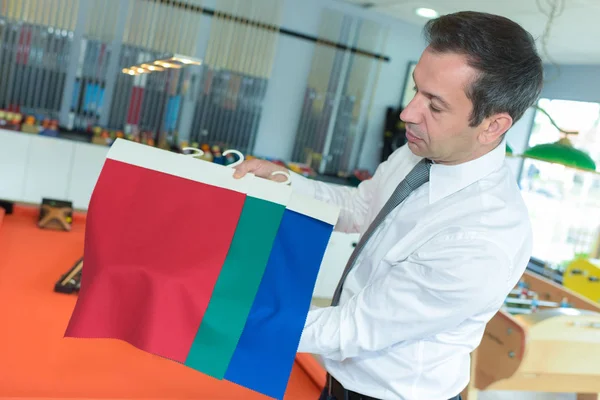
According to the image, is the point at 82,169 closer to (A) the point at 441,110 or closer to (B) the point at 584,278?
(B) the point at 584,278

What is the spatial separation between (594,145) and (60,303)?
607 cm

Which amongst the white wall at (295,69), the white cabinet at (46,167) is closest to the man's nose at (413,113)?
the white cabinet at (46,167)

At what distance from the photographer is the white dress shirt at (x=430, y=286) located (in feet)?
4.74

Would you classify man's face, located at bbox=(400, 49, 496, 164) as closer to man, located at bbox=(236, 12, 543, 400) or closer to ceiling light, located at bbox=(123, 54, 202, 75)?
man, located at bbox=(236, 12, 543, 400)

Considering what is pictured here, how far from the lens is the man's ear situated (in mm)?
1467

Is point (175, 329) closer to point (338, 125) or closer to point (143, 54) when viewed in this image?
point (143, 54)

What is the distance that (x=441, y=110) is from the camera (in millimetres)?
1441

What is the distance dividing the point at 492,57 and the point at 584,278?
4901 mm

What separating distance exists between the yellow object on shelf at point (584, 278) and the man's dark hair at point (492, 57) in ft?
15.4

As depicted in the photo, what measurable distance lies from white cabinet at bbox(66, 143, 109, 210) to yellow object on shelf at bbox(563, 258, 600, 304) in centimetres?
438

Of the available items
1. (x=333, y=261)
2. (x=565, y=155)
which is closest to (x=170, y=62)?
(x=565, y=155)

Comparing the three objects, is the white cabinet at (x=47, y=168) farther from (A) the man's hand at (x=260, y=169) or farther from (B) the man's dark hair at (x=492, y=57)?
(B) the man's dark hair at (x=492, y=57)

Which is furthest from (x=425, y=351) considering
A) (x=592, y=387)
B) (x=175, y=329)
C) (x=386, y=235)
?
(x=592, y=387)

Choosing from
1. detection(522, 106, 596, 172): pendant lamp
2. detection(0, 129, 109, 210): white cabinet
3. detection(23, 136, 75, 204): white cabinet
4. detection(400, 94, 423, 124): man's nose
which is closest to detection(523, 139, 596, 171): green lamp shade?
detection(522, 106, 596, 172): pendant lamp
